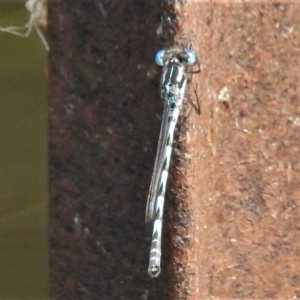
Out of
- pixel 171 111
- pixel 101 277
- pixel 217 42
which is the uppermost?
pixel 217 42

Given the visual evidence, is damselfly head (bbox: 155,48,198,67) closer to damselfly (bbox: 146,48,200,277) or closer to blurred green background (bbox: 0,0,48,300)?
damselfly (bbox: 146,48,200,277)

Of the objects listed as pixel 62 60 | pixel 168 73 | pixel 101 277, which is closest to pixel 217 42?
pixel 168 73

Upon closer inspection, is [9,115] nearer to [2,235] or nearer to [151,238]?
[2,235]

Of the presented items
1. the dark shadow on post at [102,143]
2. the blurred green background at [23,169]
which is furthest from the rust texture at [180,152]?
the blurred green background at [23,169]

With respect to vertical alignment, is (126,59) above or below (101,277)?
above

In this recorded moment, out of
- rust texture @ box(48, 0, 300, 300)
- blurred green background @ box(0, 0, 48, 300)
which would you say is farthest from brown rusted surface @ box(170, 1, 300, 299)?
blurred green background @ box(0, 0, 48, 300)

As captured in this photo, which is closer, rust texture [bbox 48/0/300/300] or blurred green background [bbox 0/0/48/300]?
rust texture [bbox 48/0/300/300]
